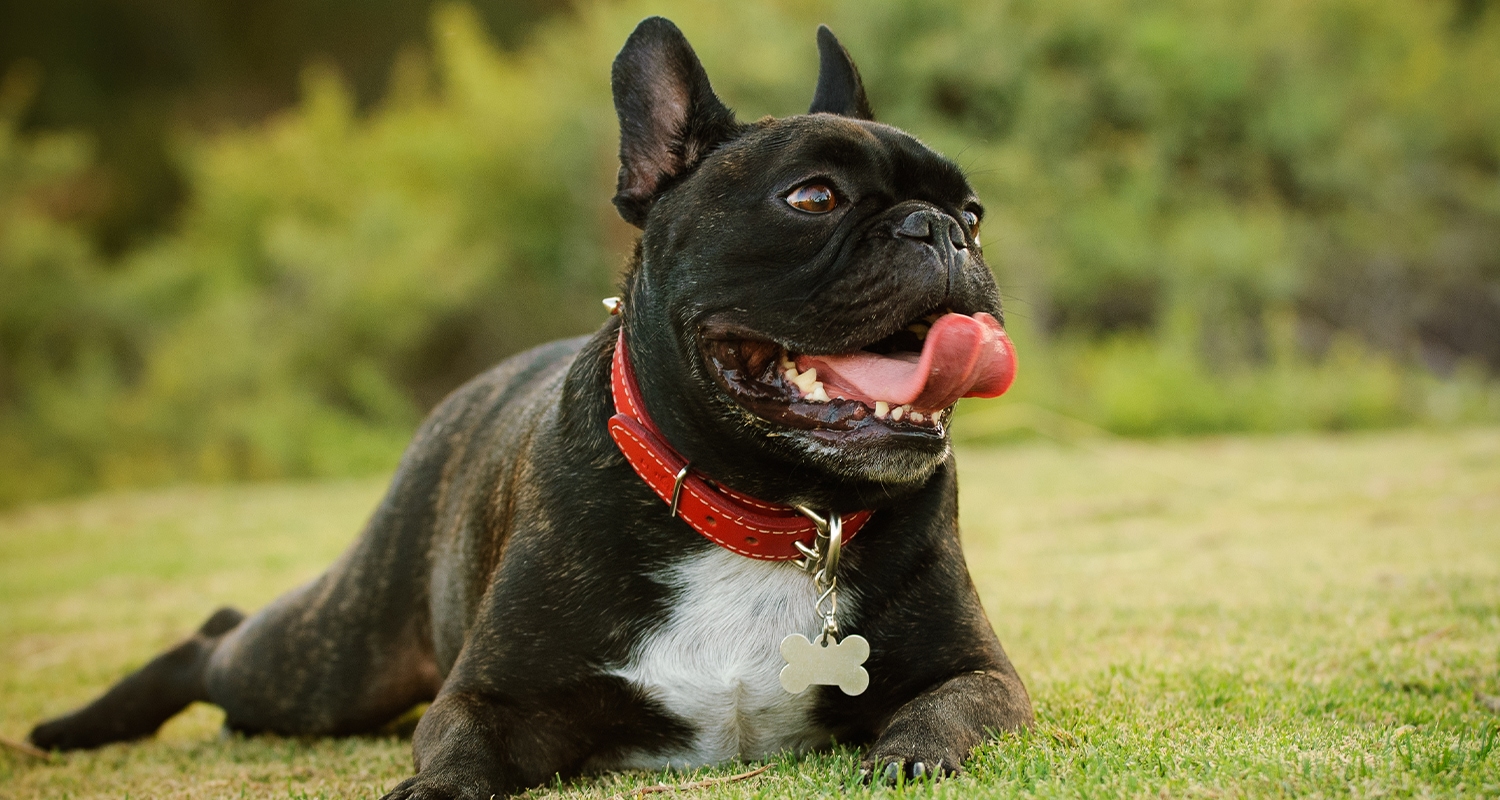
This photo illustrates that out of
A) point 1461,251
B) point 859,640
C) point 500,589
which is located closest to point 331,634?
point 500,589

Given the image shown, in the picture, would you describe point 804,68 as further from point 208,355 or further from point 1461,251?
point 1461,251

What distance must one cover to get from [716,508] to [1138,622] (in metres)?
2.30

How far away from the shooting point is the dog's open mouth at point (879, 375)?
2.40 m

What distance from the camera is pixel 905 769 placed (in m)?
2.26

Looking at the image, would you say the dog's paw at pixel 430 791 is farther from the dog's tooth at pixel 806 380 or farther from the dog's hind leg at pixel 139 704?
the dog's hind leg at pixel 139 704

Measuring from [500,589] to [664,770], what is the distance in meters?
0.52

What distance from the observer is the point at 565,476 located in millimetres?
2773

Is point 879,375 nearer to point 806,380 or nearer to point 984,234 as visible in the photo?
point 806,380

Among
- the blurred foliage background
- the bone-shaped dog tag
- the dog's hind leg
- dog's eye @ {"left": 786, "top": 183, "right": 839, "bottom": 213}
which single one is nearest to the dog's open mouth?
dog's eye @ {"left": 786, "top": 183, "right": 839, "bottom": 213}

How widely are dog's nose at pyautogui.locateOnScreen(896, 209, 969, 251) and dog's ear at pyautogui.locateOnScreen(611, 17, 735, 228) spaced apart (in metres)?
0.59

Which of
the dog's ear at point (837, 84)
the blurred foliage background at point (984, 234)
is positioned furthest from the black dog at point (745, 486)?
the blurred foliage background at point (984, 234)

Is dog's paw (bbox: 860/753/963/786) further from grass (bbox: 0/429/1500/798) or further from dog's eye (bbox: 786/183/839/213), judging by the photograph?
dog's eye (bbox: 786/183/839/213)

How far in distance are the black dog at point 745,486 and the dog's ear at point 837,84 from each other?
691 mm

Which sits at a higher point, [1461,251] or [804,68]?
[804,68]
